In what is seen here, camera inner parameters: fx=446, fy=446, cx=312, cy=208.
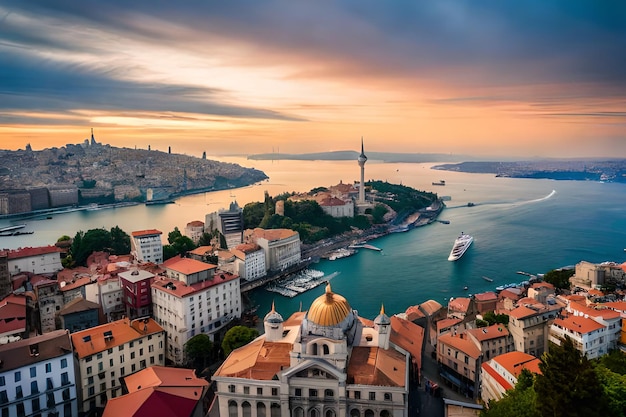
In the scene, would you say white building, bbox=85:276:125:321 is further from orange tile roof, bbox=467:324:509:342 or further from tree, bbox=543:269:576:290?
tree, bbox=543:269:576:290

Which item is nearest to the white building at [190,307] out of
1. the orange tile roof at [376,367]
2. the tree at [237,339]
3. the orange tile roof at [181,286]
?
the orange tile roof at [181,286]

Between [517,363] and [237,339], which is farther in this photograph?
[237,339]

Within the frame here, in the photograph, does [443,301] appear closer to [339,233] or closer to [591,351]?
[591,351]

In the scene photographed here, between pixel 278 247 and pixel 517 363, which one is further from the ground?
pixel 517 363

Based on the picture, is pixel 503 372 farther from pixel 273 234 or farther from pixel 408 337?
pixel 273 234

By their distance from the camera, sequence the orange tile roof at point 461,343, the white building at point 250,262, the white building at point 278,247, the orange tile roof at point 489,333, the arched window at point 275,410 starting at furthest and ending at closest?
the white building at point 278,247, the white building at point 250,262, the orange tile roof at point 489,333, the orange tile roof at point 461,343, the arched window at point 275,410

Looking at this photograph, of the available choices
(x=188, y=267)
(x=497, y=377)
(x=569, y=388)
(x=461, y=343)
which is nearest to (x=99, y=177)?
(x=188, y=267)

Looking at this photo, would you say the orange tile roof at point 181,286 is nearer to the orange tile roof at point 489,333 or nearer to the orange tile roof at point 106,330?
the orange tile roof at point 106,330
